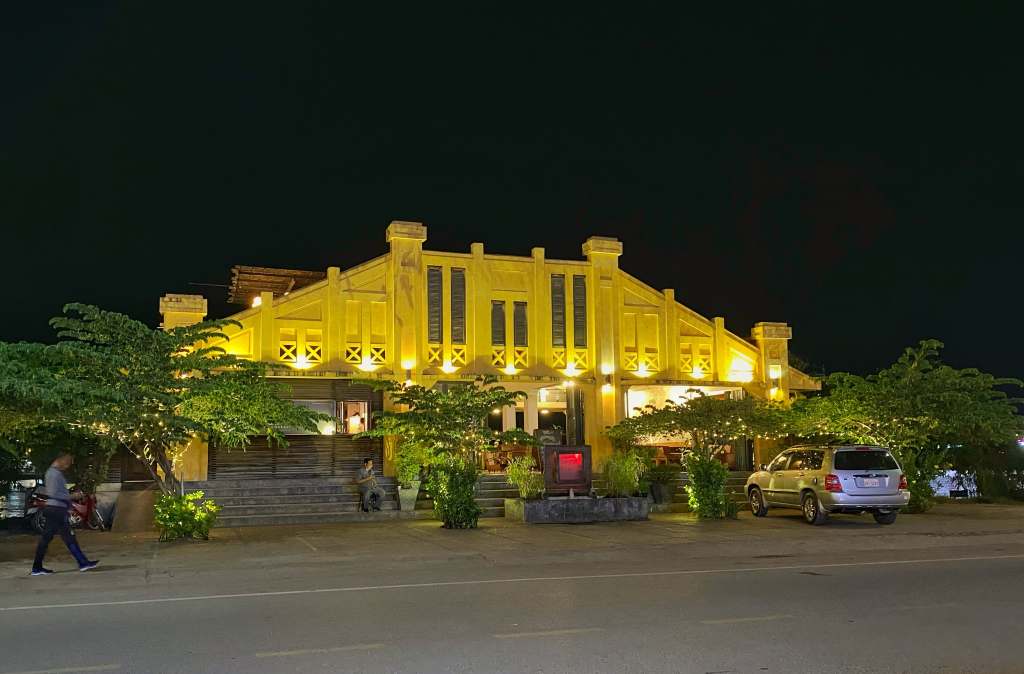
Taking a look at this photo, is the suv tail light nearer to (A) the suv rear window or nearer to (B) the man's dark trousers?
(A) the suv rear window

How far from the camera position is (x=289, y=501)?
22.4 m

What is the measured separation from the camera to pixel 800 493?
20312 mm

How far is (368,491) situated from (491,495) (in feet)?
10.6

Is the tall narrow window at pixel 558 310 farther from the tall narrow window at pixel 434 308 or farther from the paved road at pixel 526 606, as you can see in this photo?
the paved road at pixel 526 606

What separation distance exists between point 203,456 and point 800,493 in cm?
1436

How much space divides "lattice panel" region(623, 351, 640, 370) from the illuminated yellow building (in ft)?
0.10

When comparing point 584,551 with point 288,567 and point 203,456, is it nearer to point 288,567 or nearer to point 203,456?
point 288,567

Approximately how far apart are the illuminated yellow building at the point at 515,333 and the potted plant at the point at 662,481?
2613 millimetres

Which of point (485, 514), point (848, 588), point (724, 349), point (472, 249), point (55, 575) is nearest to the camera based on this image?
point (848, 588)

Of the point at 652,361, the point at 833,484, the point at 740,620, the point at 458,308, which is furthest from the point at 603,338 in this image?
the point at 740,620

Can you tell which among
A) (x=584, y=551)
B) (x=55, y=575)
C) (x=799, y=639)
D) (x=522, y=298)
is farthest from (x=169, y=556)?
(x=522, y=298)

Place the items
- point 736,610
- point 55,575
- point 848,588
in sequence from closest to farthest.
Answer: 1. point 736,610
2. point 848,588
3. point 55,575

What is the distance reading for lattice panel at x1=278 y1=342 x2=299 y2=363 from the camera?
2495 cm

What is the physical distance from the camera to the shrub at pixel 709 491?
21.0m
